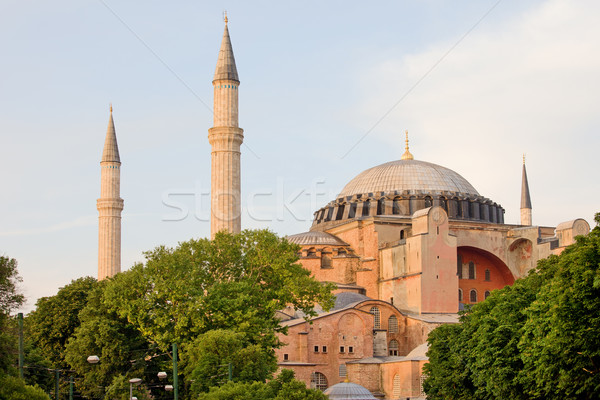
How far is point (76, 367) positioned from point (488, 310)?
1509 centimetres

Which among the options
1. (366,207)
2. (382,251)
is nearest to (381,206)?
(366,207)

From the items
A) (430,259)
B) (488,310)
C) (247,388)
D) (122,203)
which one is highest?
(122,203)

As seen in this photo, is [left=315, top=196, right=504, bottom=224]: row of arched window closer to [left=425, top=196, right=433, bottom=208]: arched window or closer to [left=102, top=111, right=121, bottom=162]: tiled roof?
[left=425, top=196, right=433, bottom=208]: arched window

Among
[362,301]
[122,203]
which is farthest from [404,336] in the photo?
[122,203]

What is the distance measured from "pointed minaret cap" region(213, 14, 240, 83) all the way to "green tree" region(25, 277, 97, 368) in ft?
37.7

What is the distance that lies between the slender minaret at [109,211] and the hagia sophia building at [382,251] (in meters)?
0.06

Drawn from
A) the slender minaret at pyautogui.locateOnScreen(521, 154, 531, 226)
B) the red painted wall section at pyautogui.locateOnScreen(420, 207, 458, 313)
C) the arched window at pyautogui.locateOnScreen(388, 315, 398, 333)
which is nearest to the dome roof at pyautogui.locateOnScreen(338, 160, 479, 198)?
the red painted wall section at pyautogui.locateOnScreen(420, 207, 458, 313)

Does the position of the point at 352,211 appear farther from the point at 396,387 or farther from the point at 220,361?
the point at 220,361

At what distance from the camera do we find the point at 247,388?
81.9 feet

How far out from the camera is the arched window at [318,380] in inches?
1709

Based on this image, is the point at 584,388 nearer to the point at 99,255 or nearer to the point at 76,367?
the point at 76,367

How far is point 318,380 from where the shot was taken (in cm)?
4375

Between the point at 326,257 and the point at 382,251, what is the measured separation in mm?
3711

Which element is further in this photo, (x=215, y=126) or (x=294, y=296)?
(x=215, y=126)
